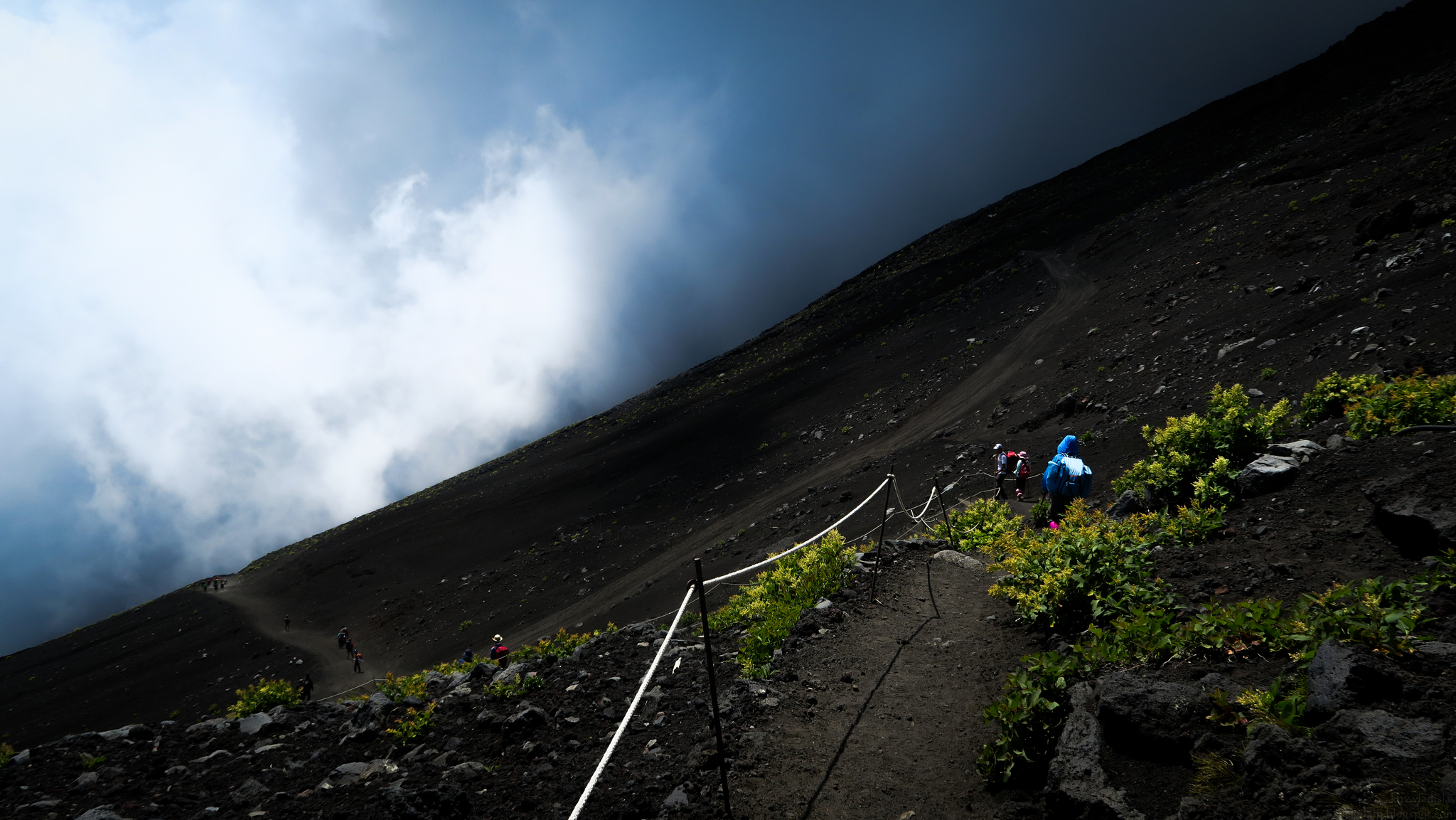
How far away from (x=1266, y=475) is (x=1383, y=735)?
5.29 m

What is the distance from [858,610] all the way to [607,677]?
3439mm

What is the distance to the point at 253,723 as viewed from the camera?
6.92 meters

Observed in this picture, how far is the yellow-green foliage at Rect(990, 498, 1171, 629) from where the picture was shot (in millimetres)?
5270

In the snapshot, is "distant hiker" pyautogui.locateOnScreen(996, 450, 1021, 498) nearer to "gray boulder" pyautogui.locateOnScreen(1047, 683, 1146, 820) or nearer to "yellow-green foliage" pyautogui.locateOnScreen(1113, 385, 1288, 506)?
"yellow-green foliage" pyautogui.locateOnScreen(1113, 385, 1288, 506)

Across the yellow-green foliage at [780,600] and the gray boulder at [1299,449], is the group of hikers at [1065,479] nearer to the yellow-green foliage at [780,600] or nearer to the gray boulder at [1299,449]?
the gray boulder at [1299,449]

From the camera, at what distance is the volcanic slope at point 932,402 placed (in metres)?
17.4

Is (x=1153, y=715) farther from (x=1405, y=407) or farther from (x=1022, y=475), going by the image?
(x=1022, y=475)

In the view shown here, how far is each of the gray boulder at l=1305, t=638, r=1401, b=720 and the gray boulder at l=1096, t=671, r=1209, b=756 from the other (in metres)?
0.51

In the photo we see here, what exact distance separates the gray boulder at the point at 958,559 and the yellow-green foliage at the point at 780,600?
1617 millimetres

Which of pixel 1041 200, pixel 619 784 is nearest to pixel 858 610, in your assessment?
pixel 619 784

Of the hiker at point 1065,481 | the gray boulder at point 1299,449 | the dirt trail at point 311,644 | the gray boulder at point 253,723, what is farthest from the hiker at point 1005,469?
the dirt trail at point 311,644

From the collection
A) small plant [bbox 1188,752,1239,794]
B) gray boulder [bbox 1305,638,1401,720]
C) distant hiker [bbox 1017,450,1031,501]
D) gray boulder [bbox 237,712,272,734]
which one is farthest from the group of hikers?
gray boulder [bbox 237,712,272,734]

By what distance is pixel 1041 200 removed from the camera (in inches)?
2928

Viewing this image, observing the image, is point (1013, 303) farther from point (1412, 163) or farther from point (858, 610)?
point (858, 610)
